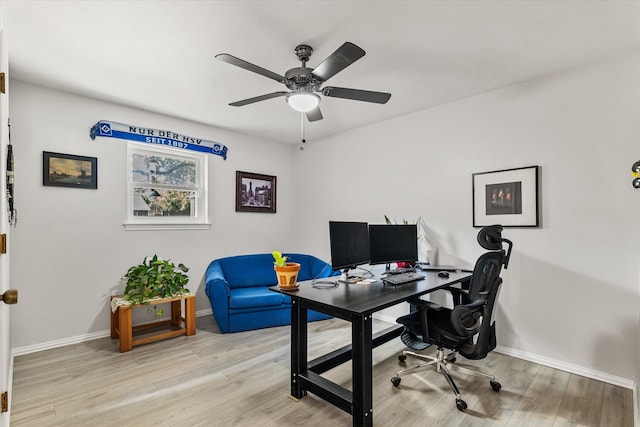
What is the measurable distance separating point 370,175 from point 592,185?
2.35m

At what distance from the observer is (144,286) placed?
335 centimetres

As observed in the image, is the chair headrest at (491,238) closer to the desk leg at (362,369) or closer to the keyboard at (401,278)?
the keyboard at (401,278)

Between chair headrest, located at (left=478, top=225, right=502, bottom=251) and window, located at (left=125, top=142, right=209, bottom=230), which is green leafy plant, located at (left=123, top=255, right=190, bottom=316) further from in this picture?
chair headrest, located at (left=478, top=225, right=502, bottom=251)

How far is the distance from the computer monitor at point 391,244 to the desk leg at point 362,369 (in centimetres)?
99

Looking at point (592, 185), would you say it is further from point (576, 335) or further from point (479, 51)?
A: point (479, 51)

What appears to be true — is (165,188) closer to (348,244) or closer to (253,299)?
(253,299)

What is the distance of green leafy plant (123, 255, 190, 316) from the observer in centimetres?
332

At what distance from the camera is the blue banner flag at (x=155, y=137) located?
11.5 feet

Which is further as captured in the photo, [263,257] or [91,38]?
[263,257]

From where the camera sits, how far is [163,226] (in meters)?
3.99

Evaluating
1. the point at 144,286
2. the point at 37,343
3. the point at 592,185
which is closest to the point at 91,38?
the point at 144,286

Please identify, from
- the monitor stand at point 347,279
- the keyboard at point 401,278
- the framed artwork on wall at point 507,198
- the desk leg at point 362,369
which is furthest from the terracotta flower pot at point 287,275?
the framed artwork on wall at point 507,198

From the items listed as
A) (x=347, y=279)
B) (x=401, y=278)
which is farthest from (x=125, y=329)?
(x=401, y=278)

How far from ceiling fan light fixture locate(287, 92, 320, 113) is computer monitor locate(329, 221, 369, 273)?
0.94 metres
